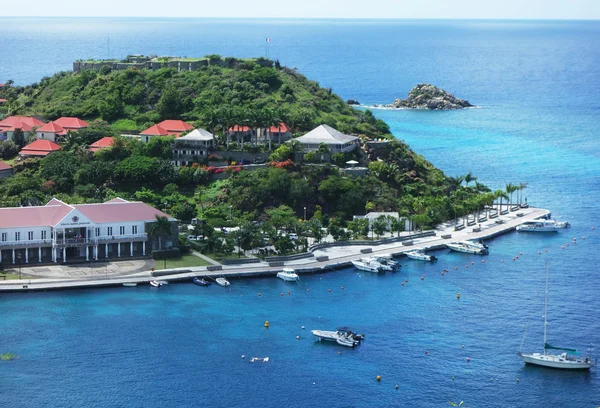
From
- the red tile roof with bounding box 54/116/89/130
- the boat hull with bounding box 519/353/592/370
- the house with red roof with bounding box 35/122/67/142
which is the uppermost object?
the red tile roof with bounding box 54/116/89/130

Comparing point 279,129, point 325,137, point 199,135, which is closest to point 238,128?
point 199,135

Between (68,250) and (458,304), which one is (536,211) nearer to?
(458,304)

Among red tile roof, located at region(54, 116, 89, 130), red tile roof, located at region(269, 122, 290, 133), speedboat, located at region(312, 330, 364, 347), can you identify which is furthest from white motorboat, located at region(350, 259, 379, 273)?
red tile roof, located at region(54, 116, 89, 130)

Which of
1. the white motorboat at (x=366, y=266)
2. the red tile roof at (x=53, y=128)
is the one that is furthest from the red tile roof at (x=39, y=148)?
the white motorboat at (x=366, y=266)

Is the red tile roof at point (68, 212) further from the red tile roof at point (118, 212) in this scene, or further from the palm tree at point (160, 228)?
the palm tree at point (160, 228)

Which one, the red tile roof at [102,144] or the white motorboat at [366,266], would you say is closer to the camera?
the white motorboat at [366,266]

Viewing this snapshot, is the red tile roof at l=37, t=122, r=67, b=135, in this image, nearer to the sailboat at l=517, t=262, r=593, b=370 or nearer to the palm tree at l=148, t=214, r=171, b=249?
the palm tree at l=148, t=214, r=171, b=249
